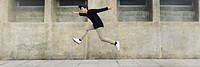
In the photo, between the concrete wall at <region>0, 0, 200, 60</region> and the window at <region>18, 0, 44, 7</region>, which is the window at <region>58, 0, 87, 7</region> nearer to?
the window at <region>18, 0, 44, 7</region>

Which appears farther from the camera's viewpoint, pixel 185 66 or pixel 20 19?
pixel 20 19

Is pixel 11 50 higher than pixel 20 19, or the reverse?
pixel 20 19

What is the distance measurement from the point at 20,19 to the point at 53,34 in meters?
1.91

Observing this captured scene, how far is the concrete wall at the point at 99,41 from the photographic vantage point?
14.0 meters

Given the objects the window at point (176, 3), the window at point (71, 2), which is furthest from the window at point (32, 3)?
the window at point (176, 3)

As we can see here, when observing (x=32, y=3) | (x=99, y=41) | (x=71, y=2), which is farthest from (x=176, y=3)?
(x=32, y=3)

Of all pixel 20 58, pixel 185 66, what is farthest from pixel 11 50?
pixel 185 66

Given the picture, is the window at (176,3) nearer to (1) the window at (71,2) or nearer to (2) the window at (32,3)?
(1) the window at (71,2)

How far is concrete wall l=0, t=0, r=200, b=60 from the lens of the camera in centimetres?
1403

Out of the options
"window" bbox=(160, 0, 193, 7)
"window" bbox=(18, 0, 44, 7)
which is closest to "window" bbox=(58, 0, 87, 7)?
"window" bbox=(18, 0, 44, 7)

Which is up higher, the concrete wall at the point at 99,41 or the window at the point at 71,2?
the window at the point at 71,2

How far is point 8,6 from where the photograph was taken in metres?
14.4

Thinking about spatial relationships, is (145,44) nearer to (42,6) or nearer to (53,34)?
(53,34)

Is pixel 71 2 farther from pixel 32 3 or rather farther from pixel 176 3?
pixel 176 3
